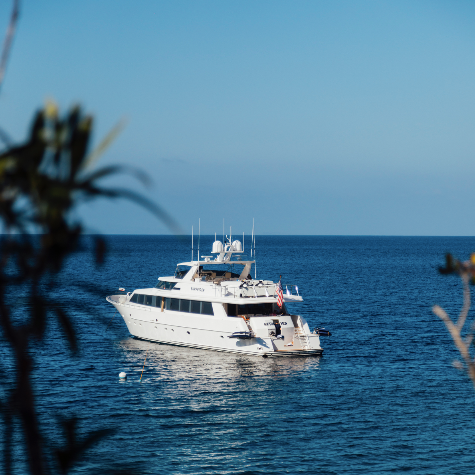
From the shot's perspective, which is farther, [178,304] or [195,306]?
[178,304]

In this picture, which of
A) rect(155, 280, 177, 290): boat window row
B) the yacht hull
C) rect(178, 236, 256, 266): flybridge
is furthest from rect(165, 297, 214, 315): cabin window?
rect(178, 236, 256, 266): flybridge

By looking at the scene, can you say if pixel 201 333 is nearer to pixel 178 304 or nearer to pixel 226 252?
pixel 178 304

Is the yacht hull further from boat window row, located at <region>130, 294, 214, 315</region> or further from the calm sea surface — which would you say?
the calm sea surface

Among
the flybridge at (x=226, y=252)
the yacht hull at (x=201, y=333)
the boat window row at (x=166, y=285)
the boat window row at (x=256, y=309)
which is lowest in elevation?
the yacht hull at (x=201, y=333)

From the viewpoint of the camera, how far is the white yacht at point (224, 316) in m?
33.6

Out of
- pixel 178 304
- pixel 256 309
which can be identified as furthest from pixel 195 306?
pixel 256 309

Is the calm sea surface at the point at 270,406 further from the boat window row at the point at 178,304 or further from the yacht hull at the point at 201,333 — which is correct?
the boat window row at the point at 178,304

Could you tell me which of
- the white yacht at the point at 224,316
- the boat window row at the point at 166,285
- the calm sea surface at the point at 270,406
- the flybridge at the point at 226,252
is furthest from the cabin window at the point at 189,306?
the flybridge at the point at 226,252

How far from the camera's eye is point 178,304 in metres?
36.0

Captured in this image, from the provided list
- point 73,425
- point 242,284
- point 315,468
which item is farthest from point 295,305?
point 73,425

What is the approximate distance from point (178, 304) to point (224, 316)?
3427 millimetres

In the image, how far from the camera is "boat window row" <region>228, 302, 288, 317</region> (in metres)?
34.4

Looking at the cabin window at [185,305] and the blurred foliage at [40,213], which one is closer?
the blurred foliage at [40,213]

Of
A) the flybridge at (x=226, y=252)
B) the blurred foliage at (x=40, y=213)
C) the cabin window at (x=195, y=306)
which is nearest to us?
the blurred foliage at (x=40, y=213)
